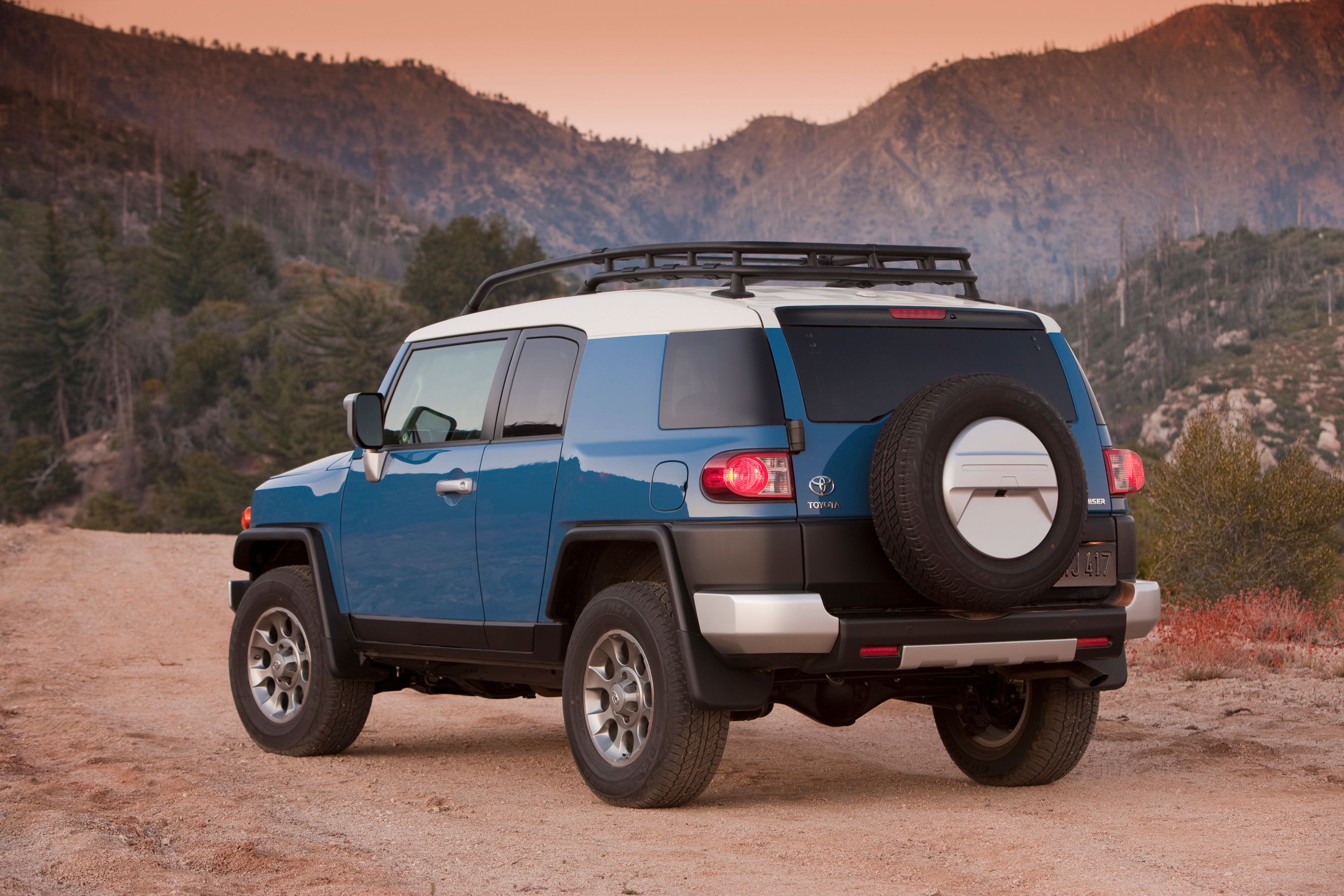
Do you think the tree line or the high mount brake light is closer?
the high mount brake light

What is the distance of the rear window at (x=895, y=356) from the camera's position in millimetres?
6059

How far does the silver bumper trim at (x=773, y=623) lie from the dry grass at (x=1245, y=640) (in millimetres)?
6847

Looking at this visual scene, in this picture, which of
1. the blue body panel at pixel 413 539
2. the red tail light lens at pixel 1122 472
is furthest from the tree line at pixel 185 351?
the red tail light lens at pixel 1122 472

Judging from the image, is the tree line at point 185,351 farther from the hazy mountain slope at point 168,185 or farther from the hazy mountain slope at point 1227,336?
the hazy mountain slope at point 1227,336

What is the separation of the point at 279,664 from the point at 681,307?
136 inches

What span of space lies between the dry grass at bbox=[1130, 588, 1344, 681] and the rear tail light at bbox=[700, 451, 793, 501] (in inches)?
272

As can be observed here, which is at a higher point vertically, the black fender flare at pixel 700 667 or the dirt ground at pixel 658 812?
the black fender flare at pixel 700 667

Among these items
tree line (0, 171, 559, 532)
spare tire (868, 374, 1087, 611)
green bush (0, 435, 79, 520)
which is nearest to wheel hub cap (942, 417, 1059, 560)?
spare tire (868, 374, 1087, 611)


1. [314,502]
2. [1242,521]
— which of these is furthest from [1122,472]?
[1242,521]

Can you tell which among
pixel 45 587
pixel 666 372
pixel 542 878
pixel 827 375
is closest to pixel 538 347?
pixel 666 372

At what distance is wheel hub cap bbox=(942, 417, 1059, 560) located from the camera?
5.66 metres

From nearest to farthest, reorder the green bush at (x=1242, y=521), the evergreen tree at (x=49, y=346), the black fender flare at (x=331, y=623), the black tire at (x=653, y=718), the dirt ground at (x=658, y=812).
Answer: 1. the dirt ground at (x=658, y=812)
2. the black tire at (x=653, y=718)
3. the black fender flare at (x=331, y=623)
4. the green bush at (x=1242, y=521)
5. the evergreen tree at (x=49, y=346)

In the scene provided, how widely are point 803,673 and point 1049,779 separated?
1641mm

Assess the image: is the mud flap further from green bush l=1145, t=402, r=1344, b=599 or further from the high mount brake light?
green bush l=1145, t=402, r=1344, b=599
